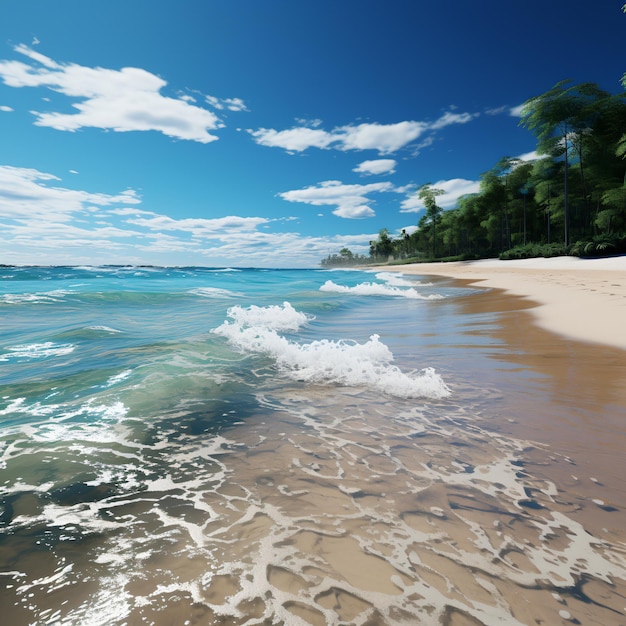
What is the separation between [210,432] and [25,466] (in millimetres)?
1555

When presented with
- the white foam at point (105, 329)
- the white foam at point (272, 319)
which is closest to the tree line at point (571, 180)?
the white foam at point (272, 319)

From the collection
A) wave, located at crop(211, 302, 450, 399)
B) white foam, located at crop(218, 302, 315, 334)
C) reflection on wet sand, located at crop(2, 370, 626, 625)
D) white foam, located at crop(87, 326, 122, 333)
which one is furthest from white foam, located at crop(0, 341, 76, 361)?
reflection on wet sand, located at crop(2, 370, 626, 625)

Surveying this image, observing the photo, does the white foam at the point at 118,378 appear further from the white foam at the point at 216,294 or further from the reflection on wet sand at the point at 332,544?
the white foam at the point at 216,294

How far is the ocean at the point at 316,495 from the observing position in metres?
1.71

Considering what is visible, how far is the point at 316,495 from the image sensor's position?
2.53 m

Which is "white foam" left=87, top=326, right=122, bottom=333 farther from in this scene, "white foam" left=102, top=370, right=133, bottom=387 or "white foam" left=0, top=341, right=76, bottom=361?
"white foam" left=102, top=370, right=133, bottom=387

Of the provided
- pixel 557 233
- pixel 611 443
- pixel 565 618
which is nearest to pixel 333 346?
pixel 611 443

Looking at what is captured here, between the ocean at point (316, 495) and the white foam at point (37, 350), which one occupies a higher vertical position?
the white foam at point (37, 350)

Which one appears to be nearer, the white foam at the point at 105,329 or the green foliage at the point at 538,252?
the white foam at the point at 105,329

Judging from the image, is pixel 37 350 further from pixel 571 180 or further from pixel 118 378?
pixel 571 180

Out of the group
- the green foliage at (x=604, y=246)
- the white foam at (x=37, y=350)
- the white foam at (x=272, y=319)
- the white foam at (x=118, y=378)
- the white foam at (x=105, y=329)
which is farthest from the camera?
the green foliage at (x=604, y=246)

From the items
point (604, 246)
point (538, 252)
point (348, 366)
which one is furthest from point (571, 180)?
point (348, 366)

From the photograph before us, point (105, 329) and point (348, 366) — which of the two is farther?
point (105, 329)

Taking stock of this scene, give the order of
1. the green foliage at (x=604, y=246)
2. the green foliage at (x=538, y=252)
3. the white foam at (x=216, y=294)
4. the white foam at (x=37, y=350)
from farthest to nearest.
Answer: the green foliage at (x=538, y=252), the green foliage at (x=604, y=246), the white foam at (x=216, y=294), the white foam at (x=37, y=350)
